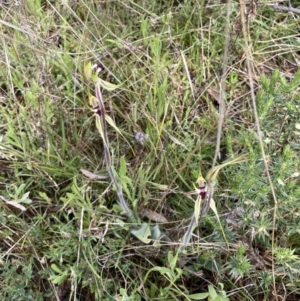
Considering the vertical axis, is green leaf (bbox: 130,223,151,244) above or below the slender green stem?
below

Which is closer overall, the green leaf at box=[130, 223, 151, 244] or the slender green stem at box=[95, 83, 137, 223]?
the slender green stem at box=[95, 83, 137, 223]

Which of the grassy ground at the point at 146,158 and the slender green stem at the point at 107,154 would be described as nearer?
the slender green stem at the point at 107,154

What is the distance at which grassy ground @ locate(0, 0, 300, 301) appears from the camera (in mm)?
1115

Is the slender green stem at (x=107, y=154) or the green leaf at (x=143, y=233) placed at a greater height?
the slender green stem at (x=107, y=154)

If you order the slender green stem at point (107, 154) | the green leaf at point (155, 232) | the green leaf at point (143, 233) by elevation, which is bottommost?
the green leaf at point (155, 232)

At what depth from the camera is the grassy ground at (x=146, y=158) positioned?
112 cm

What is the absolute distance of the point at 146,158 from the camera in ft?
4.17

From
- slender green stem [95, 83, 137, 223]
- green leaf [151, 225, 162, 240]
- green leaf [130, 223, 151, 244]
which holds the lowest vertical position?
green leaf [151, 225, 162, 240]

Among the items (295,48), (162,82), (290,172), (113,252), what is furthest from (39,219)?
(295,48)

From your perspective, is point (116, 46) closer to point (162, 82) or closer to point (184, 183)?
point (162, 82)

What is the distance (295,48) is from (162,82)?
0.45 m

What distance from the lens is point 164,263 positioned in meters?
1.20

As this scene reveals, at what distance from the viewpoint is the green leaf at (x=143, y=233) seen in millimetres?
1166

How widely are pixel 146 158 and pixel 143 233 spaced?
19 cm
